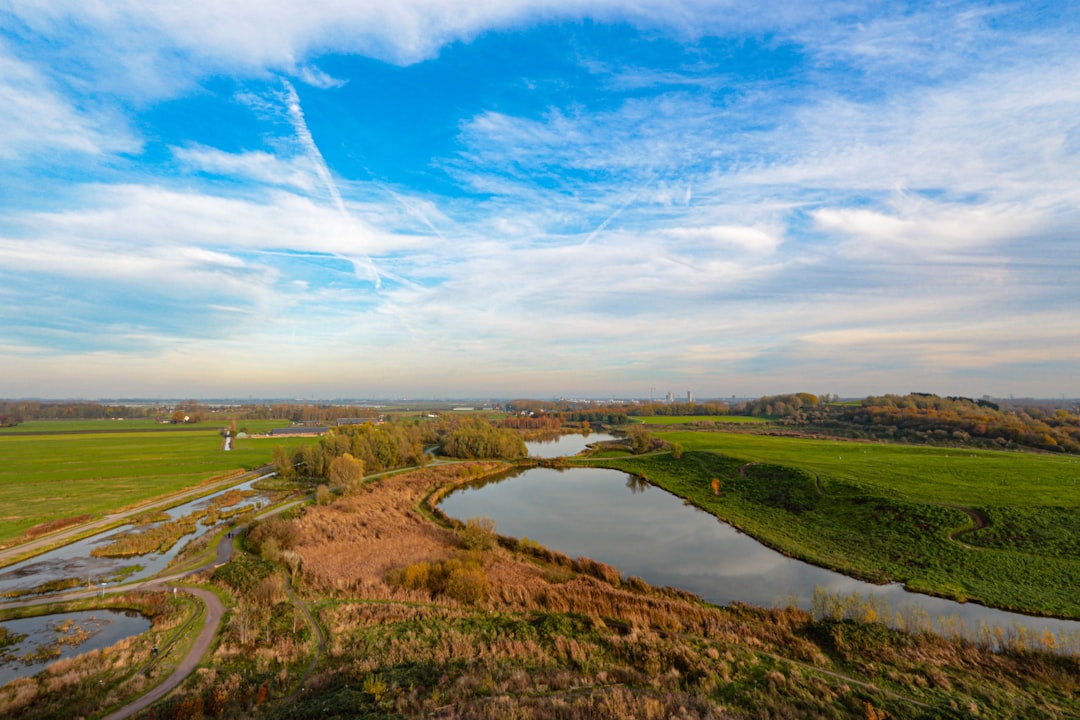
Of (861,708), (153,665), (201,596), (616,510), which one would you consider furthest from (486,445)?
(861,708)

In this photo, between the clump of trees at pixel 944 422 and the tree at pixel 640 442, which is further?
the tree at pixel 640 442

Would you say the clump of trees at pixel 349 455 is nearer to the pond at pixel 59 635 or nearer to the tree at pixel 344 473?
the tree at pixel 344 473

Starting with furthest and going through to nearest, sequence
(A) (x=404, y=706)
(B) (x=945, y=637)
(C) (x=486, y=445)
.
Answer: (C) (x=486, y=445), (B) (x=945, y=637), (A) (x=404, y=706)

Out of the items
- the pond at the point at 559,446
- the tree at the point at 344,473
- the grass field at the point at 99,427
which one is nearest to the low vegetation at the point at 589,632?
the tree at the point at 344,473

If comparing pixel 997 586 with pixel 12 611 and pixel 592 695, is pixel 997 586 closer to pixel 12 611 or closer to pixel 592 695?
pixel 592 695

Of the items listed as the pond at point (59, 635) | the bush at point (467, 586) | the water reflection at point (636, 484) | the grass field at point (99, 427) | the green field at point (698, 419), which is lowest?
the water reflection at point (636, 484)

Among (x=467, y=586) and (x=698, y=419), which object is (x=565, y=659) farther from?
(x=698, y=419)

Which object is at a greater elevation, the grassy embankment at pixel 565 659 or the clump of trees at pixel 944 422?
the clump of trees at pixel 944 422
